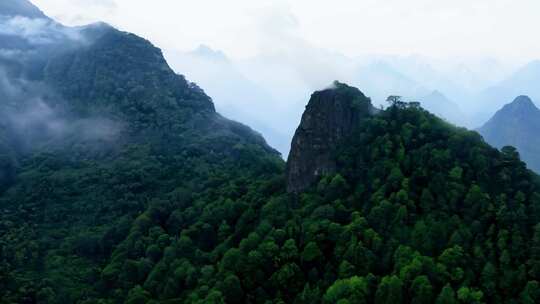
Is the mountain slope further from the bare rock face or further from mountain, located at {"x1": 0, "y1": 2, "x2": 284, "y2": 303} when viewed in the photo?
mountain, located at {"x1": 0, "y1": 2, "x2": 284, "y2": 303}

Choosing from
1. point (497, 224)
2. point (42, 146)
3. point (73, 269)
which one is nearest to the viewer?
point (497, 224)

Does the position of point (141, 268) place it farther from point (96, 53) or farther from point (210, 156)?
point (96, 53)

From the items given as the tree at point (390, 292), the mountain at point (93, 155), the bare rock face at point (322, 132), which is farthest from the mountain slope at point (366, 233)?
the mountain at point (93, 155)

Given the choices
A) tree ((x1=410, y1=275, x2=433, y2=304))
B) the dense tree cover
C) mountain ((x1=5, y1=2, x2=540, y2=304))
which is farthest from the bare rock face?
tree ((x1=410, y1=275, x2=433, y2=304))

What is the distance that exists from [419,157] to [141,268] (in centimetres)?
3701

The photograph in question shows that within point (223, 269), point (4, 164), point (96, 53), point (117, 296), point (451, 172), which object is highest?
point (96, 53)

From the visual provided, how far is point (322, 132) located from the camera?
280ft

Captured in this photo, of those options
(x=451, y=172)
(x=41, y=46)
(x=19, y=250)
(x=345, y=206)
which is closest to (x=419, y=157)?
(x=451, y=172)

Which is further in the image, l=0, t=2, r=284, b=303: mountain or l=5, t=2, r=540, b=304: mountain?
l=0, t=2, r=284, b=303: mountain

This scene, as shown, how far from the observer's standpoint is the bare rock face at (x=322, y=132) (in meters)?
83.1

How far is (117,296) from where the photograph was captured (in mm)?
76062

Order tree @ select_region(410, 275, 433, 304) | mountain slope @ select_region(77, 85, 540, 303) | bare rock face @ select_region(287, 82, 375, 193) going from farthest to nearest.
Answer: bare rock face @ select_region(287, 82, 375, 193) → mountain slope @ select_region(77, 85, 540, 303) → tree @ select_region(410, 275, 433, 304)

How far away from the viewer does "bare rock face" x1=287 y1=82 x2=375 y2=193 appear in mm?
83062

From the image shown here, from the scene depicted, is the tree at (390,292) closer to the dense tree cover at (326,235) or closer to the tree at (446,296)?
the dense tree cover at (326,235)
